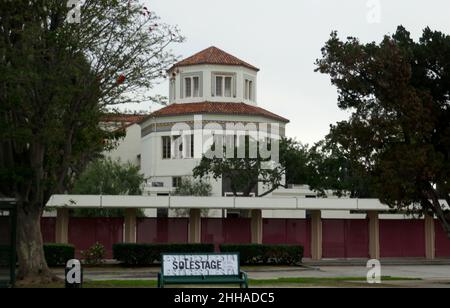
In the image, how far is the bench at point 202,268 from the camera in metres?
22.4

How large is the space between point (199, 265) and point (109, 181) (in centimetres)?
4234

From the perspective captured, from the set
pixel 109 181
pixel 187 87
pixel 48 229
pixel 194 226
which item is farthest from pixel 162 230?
pixel 187 87

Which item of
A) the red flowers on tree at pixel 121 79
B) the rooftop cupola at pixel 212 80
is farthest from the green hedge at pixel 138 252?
the rooftop cupola at pixel 212 80

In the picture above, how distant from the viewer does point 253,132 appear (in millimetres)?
77250

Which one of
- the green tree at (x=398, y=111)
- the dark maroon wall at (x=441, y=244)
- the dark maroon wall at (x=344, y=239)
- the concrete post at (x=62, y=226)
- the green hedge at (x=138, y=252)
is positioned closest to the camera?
the green tree at (x=398, y=111)

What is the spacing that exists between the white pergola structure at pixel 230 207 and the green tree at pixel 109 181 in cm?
1633

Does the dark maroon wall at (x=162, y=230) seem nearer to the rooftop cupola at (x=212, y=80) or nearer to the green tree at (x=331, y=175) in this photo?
the green tree at (x=331, y=175)

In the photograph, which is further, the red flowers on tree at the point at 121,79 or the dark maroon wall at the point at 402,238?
the dark maroon wall at the point at 402,238

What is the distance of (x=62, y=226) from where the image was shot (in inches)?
1779

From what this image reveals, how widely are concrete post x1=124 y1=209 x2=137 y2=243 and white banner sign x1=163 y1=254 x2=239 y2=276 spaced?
77.5ft

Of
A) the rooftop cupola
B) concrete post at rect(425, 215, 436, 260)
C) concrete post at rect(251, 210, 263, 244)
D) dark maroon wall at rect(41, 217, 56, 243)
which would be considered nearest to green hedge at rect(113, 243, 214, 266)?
dark maroon wall at rect(41, 217, 56, 243)

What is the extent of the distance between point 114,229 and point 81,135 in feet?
63.5

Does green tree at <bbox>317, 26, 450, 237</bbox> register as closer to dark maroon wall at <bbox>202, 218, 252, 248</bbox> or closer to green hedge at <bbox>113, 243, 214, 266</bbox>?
green hedge at <bbox>113, 243, 214, 266</bbox>
